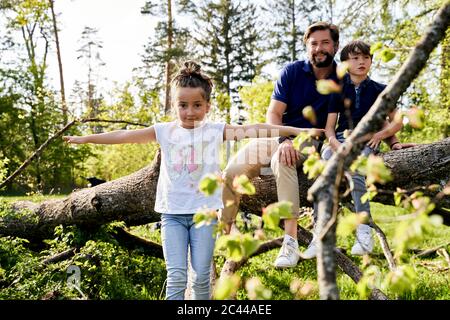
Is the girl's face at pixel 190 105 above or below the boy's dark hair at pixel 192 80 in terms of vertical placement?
below

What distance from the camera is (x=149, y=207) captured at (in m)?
4.02

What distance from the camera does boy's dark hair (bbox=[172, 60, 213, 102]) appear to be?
282 cm

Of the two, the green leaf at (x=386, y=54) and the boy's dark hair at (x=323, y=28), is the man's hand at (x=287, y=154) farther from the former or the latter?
the green leaf at (x=386, y=54)

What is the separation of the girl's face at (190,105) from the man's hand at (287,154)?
54 cm

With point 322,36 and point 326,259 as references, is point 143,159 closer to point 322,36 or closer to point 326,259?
point 322,36

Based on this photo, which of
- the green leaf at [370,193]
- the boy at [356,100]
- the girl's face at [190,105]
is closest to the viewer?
the green leaf at [370,193]

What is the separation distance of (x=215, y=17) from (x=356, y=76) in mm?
22805

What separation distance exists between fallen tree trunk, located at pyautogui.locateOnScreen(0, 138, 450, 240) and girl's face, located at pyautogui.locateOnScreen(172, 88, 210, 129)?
2.92ft

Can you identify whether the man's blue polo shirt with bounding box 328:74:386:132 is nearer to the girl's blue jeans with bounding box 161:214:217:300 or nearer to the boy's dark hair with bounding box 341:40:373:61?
the boy's dark hair with bounding box 341:40:373:61

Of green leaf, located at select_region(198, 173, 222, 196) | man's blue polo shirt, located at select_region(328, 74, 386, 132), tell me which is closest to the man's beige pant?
man's blue polo shirt, located at select_region(328, 74, 386, 132)

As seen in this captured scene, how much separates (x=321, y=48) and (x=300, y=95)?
1.12ft

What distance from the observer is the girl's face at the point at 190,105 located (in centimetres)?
280

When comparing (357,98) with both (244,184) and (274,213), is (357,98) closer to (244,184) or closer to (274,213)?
(244,184)

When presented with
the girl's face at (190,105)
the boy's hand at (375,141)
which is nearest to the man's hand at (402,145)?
the boy's hand at (375,141)
